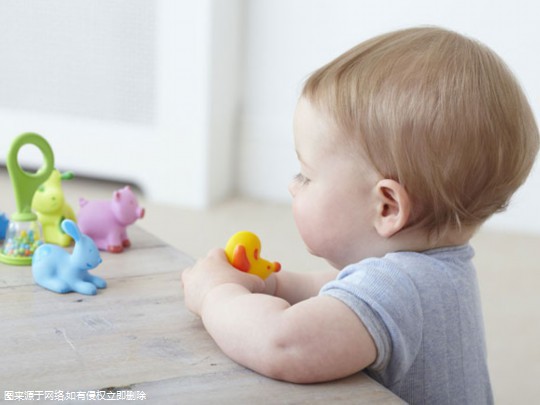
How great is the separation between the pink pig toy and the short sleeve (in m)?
0.37

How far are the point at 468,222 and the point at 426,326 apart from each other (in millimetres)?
101

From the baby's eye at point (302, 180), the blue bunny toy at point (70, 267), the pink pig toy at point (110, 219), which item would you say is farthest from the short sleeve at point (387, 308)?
the pink pig toy at point (110, 219)

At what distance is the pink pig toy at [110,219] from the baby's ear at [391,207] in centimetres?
37

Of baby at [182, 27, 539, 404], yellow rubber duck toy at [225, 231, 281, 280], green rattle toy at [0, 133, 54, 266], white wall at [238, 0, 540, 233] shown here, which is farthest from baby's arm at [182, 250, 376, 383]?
white wall at [238, 0, 540, 233]

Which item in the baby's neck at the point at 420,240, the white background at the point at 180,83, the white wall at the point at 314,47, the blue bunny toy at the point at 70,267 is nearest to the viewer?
the baby's neck at the point at 420,240

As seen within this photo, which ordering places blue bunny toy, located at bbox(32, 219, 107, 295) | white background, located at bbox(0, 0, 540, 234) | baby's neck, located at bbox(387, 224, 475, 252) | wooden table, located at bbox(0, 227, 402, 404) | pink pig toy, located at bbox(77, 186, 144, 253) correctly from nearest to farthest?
wooden table, located at bbox(0, 227, 402, 404)
baby's neck, located at bbox(387, 224, 475, 252)
blue bunny toy, located at bbox(32, 219, 107, 295)
pink pig toy, located at bbox(77, 186, 144, 253)
white background, located at bbox(0, 0, 540, 234)

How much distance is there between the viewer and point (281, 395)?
646 mm

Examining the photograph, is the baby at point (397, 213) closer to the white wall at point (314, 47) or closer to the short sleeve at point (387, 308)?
the short sleeve at point (387, 308)

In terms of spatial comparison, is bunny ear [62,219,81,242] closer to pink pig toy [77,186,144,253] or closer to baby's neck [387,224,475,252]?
pink pig toy [77,186,144,253]

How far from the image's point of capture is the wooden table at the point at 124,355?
2.09ft

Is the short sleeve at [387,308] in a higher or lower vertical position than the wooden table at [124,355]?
higher

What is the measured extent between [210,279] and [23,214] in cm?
29

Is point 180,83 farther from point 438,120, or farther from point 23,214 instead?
point 438,120

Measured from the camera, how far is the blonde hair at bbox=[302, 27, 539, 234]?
2.31 feet
